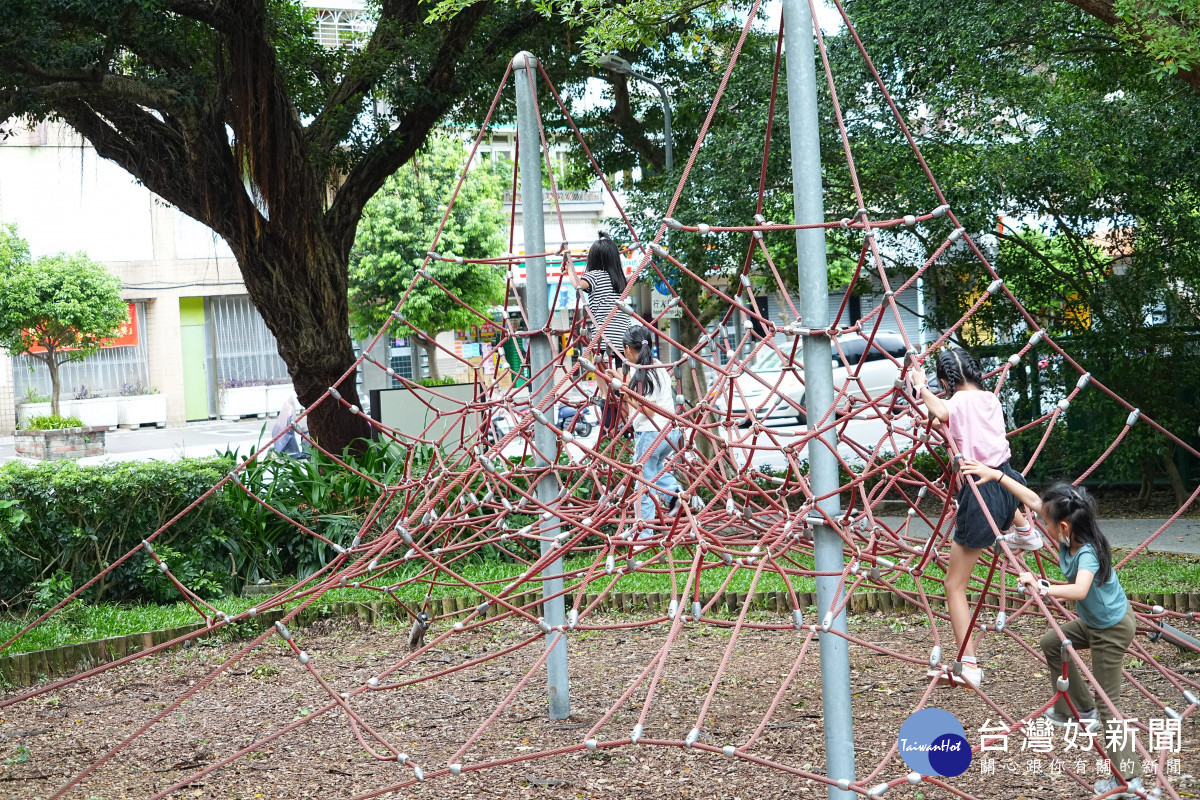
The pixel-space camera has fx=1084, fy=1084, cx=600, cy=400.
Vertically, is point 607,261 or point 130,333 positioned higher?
point 607,261

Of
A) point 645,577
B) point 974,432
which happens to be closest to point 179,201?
point 645,577

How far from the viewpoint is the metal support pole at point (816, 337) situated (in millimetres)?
2426

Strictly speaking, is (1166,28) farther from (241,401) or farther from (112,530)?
(241,401)

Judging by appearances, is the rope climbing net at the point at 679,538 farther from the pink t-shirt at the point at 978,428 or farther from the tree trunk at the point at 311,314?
the tree trunk at the point at 311,314

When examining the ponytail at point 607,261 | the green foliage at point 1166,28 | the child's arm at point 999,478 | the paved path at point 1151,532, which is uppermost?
the green foliage at point 1166,28

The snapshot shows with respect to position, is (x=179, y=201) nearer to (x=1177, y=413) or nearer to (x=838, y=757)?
(x=838, y=757)

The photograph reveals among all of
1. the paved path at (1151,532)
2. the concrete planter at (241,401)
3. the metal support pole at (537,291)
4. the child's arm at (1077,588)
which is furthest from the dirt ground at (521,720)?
the concrete planter at (241,401)

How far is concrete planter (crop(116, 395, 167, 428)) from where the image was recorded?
25.2m

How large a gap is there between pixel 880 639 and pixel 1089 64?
5206mm

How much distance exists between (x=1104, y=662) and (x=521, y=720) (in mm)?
2069

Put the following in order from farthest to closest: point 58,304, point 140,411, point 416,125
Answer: point 140,411 → point 58,304 → point 416,125

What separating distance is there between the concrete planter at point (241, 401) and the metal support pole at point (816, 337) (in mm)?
25822

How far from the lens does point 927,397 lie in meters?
2.74

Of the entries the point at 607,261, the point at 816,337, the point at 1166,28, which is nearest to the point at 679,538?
the point at 816,337
